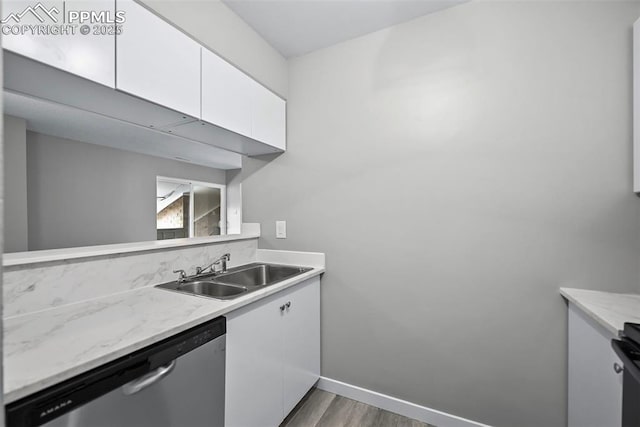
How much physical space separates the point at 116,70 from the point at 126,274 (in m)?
0.95

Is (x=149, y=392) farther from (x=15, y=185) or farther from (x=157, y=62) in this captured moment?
(x=15, y=185)

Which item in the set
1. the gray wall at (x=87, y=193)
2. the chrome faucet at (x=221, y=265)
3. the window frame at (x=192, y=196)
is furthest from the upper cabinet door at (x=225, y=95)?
the gray wall at (x=87, y=193)

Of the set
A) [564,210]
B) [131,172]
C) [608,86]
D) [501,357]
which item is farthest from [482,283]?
[131,172]

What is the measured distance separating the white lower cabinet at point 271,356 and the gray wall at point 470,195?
225mm

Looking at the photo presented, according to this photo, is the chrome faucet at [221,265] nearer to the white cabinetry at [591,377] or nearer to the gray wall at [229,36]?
the gray wall at [229,36]

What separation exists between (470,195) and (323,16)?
143 cm

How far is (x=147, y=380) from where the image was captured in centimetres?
90

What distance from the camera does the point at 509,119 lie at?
4.85 feet

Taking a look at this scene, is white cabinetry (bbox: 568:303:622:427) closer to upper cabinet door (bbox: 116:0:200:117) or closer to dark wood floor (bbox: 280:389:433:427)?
dark wood floor (bbox: 280:389:433:427)

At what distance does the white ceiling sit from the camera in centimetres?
159

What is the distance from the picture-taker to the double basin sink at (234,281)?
1.48 metres

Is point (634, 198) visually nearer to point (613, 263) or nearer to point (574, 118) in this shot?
point (613, 263)

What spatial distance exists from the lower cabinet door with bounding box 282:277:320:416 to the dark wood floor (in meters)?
0.10

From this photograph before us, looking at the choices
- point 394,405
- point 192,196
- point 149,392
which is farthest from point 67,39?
point 192,196
